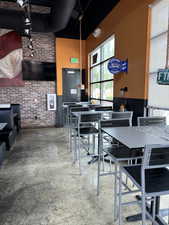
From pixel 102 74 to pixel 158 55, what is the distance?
2766mm

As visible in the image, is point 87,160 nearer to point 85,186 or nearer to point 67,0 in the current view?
point 85,186

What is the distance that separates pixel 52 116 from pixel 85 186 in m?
4.45

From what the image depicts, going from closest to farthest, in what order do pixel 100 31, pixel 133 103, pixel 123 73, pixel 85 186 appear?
1. pixel 85 186
2. pixel 133 103
3. pixel 123 73
4. pixel 100 31

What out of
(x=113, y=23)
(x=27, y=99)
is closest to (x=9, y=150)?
(x=27, y=99)

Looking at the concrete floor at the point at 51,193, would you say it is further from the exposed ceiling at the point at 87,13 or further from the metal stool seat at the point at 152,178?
the exposed ceiling at the point at 87,13

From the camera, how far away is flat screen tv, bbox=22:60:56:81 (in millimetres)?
6047

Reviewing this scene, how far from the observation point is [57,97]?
6.50 m

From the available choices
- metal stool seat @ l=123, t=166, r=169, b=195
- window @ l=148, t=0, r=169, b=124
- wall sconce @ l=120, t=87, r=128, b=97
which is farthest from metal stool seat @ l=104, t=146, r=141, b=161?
wall sconce @ l=120, t=87, r=128, b=97

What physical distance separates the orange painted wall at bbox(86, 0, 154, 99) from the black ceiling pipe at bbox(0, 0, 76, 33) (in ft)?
3.71

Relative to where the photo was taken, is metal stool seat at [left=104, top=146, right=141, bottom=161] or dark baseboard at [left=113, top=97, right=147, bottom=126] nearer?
metal stool seat at [left=104, top=146, right=141, bottom=161]

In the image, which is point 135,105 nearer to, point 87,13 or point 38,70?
point 87,13

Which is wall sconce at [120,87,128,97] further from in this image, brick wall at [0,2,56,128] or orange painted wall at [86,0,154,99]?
brick wall at [0,2,56,128]

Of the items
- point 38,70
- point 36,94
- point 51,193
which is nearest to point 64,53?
point 38,70

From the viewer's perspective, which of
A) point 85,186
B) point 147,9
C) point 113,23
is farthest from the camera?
point 113,23
